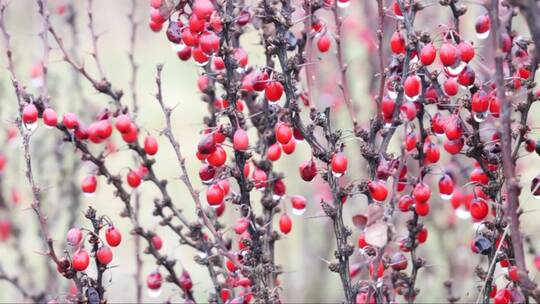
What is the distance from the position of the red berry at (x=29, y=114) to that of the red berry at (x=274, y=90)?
645 millimetres

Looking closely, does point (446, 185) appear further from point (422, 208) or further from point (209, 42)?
point (209, 42)

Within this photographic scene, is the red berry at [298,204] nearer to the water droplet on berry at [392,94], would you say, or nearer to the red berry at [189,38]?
the water droplet on berry at [392,94]

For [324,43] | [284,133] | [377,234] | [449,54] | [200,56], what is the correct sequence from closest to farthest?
1. [377,234]
2. [449,54]
3. [284,133]
4. [200,56]
5. [324,43]

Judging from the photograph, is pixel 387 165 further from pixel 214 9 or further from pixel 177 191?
pixel 177 191

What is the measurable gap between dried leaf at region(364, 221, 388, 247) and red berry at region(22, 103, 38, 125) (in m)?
1.01

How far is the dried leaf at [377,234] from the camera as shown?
1573 mm

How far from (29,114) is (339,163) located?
0.84 metres

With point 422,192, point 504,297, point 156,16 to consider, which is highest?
point 156,16

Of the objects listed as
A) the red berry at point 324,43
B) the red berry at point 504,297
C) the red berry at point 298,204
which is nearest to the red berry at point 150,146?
the red berry at point 298,204

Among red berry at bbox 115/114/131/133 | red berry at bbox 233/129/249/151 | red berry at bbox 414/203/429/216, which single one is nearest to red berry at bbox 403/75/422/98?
red berry at bbox 414/203/429/216

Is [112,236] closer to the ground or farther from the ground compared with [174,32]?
closer to the ground

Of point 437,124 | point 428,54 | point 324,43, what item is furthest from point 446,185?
point 324,43

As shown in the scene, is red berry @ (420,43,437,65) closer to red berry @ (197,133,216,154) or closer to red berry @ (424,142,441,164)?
red berry @ (424,142,441,164)

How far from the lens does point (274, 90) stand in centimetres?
194
